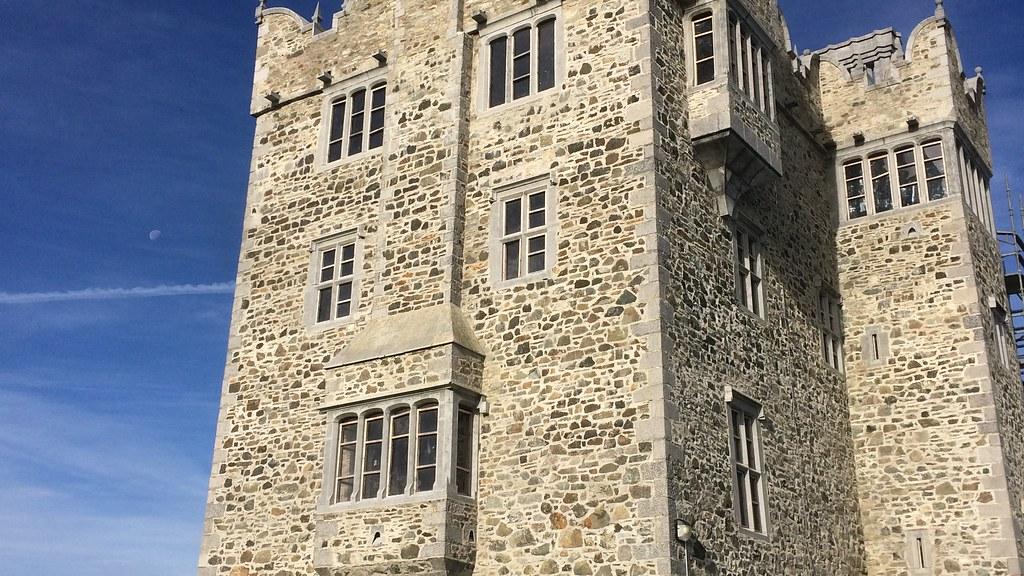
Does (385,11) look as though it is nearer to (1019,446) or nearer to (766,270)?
(766,270)

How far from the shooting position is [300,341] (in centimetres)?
1959

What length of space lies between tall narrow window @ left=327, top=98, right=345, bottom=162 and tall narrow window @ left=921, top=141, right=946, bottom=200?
12.0 metres

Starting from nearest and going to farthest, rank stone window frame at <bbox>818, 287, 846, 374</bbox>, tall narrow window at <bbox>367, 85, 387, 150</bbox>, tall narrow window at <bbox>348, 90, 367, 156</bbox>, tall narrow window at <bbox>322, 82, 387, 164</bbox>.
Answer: tall narrow window at <bbox>367, 85, 387, 150</bbox>
tall narrow window at <bbox>322, 82, 387, 164</bbox>
tall narrow window at <bbox>348, 90, 367, 156</bbox>
stone window frame at <bbox>818, 287, 846, 374</bbox>

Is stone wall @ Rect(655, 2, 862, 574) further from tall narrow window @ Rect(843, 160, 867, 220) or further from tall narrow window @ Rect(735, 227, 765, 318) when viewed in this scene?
tall narrow window @ Rect(843, 160, 867, 220)

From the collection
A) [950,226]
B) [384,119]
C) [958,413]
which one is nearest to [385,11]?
[384,119]

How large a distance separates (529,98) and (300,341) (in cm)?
592

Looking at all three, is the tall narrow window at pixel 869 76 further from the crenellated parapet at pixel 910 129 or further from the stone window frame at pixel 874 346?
the stone window frame at pixel 874 346

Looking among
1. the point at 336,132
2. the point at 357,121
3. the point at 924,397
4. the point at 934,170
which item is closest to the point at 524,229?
the point at 357,121

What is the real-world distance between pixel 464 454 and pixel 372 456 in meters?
1.53

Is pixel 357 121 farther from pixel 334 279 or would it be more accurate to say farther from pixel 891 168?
pixel 891 168

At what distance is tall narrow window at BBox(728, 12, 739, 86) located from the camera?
18.6m

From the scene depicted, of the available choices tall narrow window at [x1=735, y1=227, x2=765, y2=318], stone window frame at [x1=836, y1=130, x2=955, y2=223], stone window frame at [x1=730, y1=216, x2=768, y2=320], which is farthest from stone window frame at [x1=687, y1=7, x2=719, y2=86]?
stone window frame at [x1=836, y1=130, x2=955, y2=223]

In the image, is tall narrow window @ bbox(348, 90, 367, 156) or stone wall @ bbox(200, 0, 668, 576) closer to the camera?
stone wall @ bbox(200, 0, 668, 576)

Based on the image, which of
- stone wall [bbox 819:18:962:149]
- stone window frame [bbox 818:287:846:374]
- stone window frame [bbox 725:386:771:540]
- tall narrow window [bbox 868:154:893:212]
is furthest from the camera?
stone wall [bbox 819:18:962:149]
